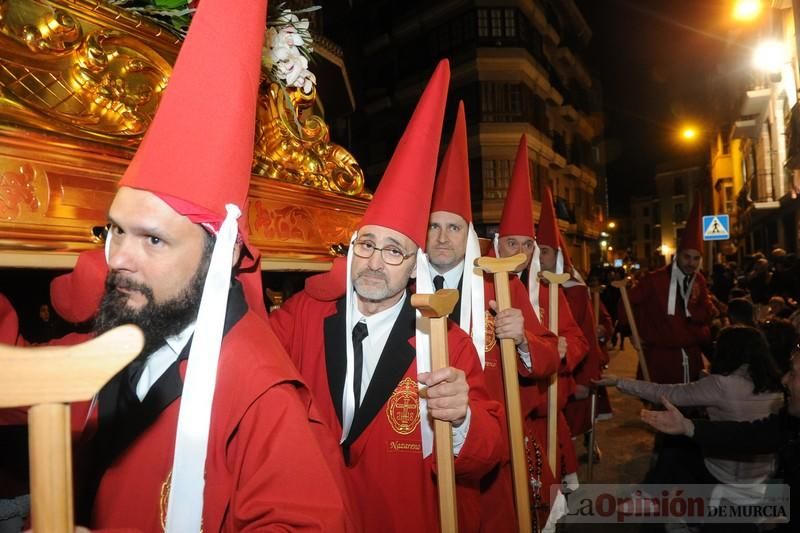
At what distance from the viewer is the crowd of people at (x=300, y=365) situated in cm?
116

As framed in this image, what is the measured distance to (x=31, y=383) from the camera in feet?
2.27

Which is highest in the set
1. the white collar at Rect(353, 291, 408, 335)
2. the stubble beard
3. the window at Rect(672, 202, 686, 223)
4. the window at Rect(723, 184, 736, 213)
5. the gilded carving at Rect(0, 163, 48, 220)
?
the window at Rect(672, 202, 686, 223)

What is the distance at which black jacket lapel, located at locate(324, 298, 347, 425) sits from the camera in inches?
81.4

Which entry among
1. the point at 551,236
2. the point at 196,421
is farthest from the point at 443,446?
the point at 551,236

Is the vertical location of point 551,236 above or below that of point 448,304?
above

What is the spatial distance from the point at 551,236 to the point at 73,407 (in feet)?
15.3

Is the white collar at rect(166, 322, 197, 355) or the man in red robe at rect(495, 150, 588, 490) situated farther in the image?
the man in red robe at rect(495, 150, 588, 490)

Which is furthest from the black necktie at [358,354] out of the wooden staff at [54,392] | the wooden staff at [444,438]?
the wooden staff at [54,392]

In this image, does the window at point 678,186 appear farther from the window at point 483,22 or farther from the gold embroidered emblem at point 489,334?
the gold embroidered emblem at point 489,334

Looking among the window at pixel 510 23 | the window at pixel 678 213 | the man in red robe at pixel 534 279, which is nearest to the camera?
the man in red robe at pixel 534 279

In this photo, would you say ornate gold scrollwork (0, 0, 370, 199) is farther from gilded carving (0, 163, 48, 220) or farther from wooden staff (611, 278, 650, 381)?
wooden staff (611, 278, 650, 381)

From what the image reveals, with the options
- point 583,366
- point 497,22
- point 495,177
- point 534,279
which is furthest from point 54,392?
point 497,22

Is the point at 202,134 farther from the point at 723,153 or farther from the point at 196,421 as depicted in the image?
the point at 723,153

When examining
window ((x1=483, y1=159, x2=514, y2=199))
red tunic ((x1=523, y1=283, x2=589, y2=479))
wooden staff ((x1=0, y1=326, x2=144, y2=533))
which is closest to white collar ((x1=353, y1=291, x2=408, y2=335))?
red tunic ((x1=523, y1=283, x2=589, y2=479))
